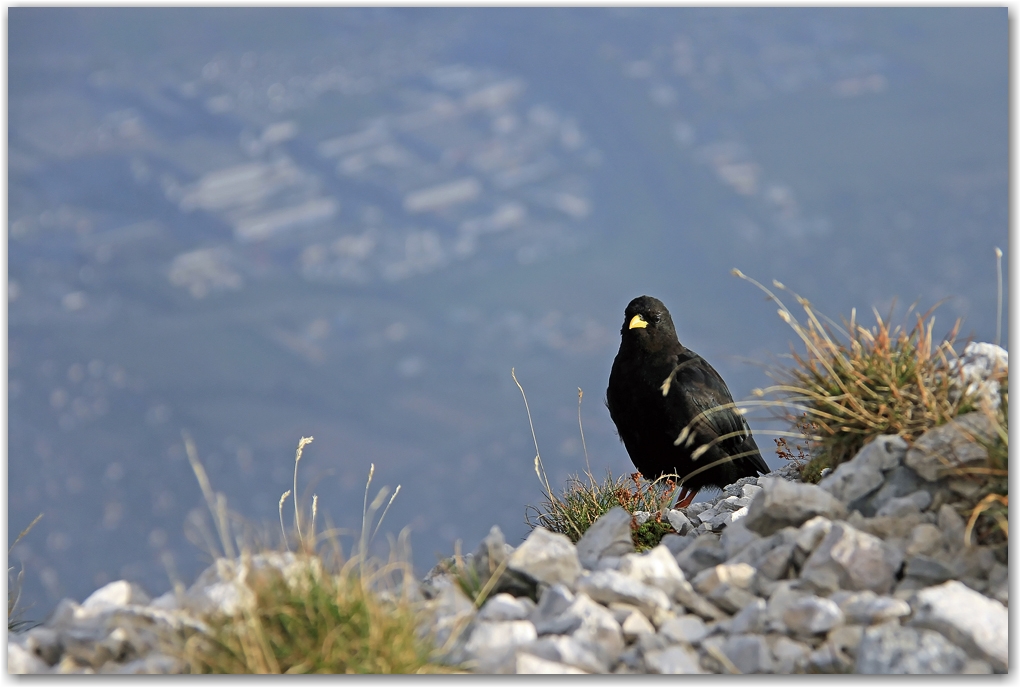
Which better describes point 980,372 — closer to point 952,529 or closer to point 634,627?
point 952,529

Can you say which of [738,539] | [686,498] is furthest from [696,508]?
[738,539]

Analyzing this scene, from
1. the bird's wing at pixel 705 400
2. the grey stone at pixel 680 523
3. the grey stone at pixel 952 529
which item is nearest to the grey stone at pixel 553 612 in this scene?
the grey stone at pixel 952 529

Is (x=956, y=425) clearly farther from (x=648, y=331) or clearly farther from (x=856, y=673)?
(x=648, y=331)

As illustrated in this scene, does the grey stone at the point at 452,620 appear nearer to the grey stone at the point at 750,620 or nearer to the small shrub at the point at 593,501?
the grey stone at the point at 750,620

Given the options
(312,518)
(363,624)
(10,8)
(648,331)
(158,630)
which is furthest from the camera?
(648,331)

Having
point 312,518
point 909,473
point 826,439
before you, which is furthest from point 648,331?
point 312,518

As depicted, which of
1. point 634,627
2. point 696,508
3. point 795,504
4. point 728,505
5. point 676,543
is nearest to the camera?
point 634,627
